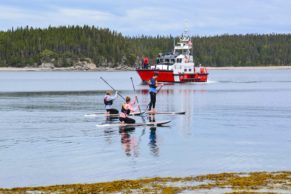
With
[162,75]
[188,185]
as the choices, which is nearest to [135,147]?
[188,185]

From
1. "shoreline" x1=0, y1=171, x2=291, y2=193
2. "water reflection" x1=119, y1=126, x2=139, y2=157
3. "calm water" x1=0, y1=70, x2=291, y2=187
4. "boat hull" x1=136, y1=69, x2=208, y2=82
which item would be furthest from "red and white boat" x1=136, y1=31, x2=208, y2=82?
"shoreline" x1=0, y1=171, x2=291, y2=193

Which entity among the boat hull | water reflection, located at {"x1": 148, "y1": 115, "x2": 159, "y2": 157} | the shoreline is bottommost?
water reflection, located at {"x1": 148, "y1": 115, "x2": 159, "y2": 157}

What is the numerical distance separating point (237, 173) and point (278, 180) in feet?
6.85

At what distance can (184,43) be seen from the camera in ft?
375

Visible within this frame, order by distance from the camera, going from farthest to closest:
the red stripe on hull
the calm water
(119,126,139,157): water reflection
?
1. the red stripe on hull
2. (119,126,139,157): water reflection
3. the calm water

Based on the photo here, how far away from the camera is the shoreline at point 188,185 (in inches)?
854

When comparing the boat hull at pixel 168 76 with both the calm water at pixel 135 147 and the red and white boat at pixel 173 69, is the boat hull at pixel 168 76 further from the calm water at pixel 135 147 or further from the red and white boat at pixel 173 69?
the calm water at pixel 135 147

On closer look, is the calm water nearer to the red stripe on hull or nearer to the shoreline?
the shoreline

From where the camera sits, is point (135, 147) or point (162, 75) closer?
point (135, 147)

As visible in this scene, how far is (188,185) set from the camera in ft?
74.1

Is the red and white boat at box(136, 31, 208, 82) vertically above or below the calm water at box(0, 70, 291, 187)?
above

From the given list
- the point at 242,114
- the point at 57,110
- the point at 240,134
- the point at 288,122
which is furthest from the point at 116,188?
the point at 57,110

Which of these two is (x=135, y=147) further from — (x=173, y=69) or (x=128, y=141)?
(x=173, y=69)

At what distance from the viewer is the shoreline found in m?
21.7
